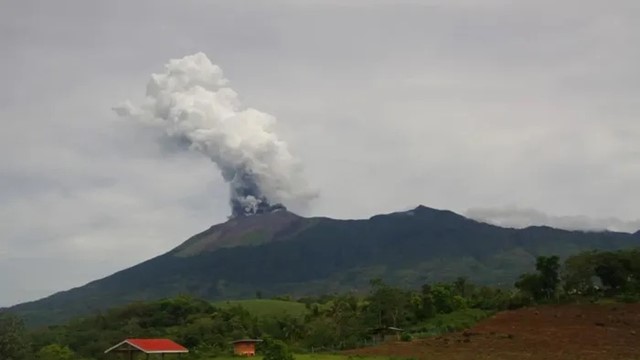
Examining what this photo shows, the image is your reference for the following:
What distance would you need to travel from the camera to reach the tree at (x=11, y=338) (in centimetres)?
3712

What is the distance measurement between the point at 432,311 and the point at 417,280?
338 ft

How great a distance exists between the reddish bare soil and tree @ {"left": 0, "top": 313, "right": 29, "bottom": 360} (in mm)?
18773

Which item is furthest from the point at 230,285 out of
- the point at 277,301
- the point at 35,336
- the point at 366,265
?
the point at 35,336

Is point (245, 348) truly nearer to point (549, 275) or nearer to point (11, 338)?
point (11, 338)

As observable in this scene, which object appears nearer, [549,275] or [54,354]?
[54,354]

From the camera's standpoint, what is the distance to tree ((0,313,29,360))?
122 ft

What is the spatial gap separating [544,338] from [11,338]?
2971cm

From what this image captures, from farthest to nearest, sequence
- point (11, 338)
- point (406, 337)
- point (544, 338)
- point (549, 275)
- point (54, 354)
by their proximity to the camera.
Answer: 1. point (549, 275)
2. point (54, 354)
3. point (406, 337)
4. point (544, 338)
5. point (11, 338)

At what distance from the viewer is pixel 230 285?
183125mm

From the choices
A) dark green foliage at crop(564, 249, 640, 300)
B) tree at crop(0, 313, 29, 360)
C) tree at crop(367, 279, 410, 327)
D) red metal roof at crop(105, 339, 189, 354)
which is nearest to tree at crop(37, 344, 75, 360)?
red metal roof at crop(105, 339, 189, 354)

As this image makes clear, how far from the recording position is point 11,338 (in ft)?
123

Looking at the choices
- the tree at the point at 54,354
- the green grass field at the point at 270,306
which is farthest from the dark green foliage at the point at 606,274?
the green grass field at the point at 270,306

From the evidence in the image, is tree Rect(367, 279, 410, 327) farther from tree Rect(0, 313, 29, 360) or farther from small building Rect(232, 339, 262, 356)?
tree Rect(0, 313, 29, 360)

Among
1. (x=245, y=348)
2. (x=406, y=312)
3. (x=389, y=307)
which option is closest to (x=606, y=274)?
(x=406, y=312)
